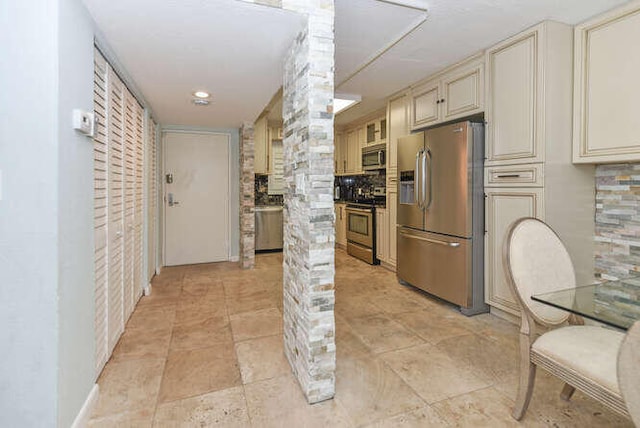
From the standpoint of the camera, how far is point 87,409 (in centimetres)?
154

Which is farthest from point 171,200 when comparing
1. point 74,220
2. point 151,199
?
point 74,220

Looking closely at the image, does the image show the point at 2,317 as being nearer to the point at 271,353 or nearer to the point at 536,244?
the point at 271,353

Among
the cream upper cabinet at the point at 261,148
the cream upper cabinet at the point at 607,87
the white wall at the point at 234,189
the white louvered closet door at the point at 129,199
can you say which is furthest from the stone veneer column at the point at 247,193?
the cream upper cabinet at the point at 607,87

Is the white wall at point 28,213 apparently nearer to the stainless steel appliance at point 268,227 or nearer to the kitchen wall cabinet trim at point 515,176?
the kitchen wall cabinet trim at point 515,176

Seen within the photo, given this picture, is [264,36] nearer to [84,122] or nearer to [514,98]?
[84,122]

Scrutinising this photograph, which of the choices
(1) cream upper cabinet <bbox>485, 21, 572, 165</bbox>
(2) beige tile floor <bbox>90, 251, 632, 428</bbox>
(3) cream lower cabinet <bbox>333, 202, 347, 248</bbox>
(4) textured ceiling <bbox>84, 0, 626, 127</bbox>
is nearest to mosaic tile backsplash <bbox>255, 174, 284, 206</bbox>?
(3) cream lower cabinet <bbox>333, 202, 347, 248</bbox>

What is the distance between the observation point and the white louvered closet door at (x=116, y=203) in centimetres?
209

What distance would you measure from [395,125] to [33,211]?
3.60m

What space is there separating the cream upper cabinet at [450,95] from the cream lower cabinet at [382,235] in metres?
1.34

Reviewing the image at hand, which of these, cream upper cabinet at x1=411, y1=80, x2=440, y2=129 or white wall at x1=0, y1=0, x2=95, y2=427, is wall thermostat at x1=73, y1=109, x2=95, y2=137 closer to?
white wall at x1=0, y1=0, x2=95, y2=427

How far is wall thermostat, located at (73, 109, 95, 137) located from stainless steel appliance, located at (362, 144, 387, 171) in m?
3.64

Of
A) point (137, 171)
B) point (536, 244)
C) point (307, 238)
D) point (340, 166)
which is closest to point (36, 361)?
point (307, 238)

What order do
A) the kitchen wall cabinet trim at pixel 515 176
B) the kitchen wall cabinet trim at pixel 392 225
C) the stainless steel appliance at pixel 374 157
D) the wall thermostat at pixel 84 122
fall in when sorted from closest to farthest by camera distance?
the wall thermostat at pixel 84 122 < the kitchen wall cabinet trim at pixel 515 176 < the kitchen wall cabinet trim at pixel 392 225 < the stainless steel appliance at pixel 374 157

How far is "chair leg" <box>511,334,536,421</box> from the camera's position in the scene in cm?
150
